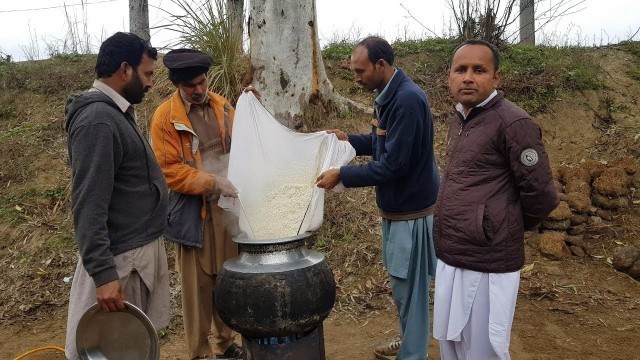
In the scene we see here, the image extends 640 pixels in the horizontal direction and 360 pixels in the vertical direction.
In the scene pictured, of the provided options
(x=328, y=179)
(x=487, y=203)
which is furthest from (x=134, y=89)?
(x=487, y=203)

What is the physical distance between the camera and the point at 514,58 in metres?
7.48

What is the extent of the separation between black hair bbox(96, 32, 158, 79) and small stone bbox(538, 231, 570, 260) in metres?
3.92

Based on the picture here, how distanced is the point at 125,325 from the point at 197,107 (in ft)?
4.37

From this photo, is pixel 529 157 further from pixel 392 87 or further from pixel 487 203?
pixel 392 87

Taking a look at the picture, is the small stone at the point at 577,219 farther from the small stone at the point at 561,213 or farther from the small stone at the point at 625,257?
the small stone at the point at 625,257

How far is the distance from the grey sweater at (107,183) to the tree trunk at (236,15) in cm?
421

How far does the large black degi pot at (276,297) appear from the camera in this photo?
8.73 ft

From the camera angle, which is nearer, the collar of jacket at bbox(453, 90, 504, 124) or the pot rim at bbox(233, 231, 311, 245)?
the collar of jacket at bbox(453, 90, 504, 124)

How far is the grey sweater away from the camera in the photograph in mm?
2332

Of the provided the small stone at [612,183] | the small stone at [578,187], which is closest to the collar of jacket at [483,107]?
the small stone at [578,187]

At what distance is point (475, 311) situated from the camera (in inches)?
94.3

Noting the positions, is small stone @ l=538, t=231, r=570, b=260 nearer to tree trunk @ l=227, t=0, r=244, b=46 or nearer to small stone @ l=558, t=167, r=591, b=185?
small stone @ l=558, t=167, r=591, b=185

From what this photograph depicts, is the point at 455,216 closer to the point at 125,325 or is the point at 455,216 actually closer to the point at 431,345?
the point at 125,325

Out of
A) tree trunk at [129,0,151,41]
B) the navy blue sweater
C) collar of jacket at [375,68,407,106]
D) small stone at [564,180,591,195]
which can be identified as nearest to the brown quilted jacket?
the navy blue sweater
